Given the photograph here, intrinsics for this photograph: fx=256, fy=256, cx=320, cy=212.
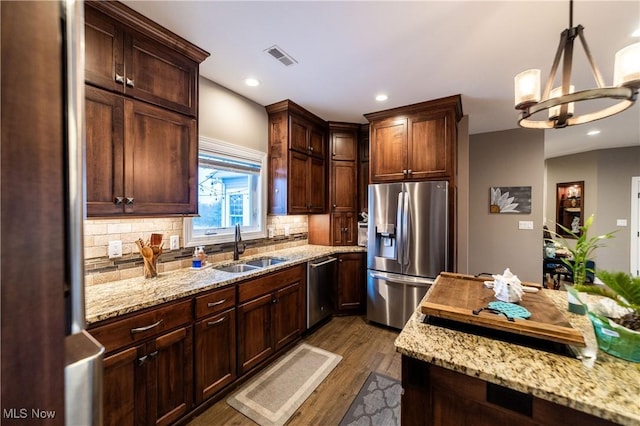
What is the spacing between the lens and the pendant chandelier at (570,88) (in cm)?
117

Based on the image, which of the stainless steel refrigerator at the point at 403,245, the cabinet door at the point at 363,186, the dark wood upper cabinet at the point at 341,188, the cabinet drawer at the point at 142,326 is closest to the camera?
the cabinet drawer at the point at 142,326

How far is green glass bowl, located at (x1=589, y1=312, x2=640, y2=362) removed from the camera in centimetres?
90

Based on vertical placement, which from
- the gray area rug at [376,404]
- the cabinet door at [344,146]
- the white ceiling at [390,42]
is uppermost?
the white ceiling at [390,42]

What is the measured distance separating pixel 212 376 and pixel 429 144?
302 centimetres

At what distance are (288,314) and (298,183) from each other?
1.54 meters

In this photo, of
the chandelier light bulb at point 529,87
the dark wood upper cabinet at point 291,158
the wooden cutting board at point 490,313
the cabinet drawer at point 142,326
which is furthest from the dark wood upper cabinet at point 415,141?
the cabinet drawer at point 142,326

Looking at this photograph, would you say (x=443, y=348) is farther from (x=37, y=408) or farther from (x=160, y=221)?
(x=160, y=221)

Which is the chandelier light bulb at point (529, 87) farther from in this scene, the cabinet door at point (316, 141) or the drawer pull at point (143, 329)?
the drawer pull at point (143, 329)

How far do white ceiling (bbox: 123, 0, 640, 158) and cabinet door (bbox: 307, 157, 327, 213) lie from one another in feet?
3.01

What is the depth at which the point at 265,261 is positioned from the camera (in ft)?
9.30

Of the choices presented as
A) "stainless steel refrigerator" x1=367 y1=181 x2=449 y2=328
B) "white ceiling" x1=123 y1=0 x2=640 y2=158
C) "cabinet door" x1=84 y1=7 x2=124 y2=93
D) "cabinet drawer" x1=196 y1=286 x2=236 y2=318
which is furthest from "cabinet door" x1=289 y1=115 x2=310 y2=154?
"cabinet drawer" x1=196 y1=286 x2=236 y2=318

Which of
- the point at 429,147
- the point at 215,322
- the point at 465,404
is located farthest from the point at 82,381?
the point at 429,147

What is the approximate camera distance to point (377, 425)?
5.71ft

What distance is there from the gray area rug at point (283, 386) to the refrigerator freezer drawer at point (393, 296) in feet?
2.82
